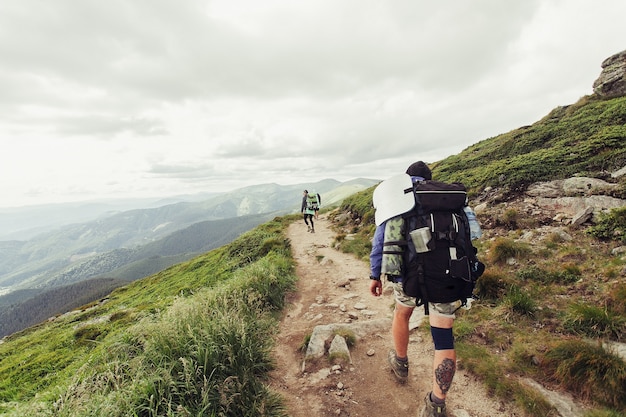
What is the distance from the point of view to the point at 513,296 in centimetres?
626

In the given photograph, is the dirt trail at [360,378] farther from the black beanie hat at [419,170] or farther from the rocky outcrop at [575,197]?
the rocky outcrop at [575,197]

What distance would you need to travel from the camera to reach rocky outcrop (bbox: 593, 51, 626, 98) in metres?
19.6

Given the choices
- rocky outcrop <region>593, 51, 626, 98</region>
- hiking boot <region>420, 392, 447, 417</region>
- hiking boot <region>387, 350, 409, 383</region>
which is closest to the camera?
hiking boot <region>420, 392, 447, 417</region>

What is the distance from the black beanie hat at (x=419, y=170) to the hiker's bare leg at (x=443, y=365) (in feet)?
7.26

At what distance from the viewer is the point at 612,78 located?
794 inches

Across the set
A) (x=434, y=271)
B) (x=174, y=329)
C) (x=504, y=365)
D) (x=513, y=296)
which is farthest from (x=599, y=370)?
(x=174, y=329)

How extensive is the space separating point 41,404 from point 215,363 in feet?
8.07

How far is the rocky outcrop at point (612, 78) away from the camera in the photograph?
19.6m

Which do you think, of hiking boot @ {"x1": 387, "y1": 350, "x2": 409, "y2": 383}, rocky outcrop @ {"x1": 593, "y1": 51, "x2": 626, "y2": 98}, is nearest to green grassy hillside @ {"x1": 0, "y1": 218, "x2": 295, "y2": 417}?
hiking boot @ {"x1": 387, "y1": 350, "x2": 409, "y2": 383}

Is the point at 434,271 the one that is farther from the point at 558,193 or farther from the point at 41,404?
the point at 558,193

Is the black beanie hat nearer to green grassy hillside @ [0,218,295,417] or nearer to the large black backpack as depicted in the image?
the large black backpack

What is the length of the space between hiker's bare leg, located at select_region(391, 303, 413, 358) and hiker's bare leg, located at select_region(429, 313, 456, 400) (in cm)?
55

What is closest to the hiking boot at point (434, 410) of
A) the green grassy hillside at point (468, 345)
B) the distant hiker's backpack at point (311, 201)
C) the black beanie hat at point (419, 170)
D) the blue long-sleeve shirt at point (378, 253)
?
the green grassy hillside at point (468, 345)

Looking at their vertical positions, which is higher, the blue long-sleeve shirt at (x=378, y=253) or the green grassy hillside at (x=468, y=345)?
the blue long-sleeve shirt at (x=378, y=253)
